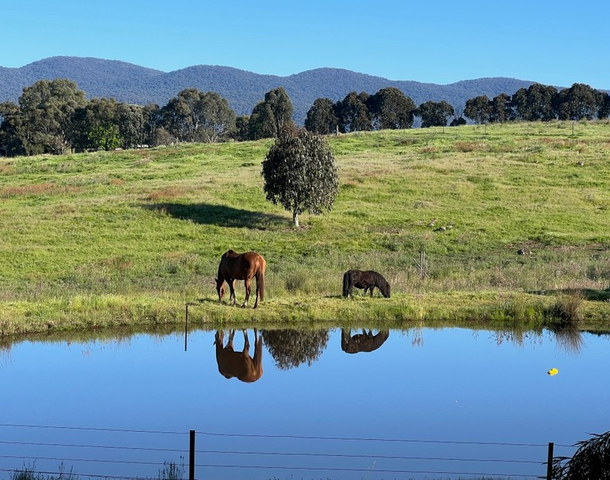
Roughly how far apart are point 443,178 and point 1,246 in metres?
29.0

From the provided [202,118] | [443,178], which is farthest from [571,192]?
[202,118]

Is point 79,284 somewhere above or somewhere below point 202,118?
below

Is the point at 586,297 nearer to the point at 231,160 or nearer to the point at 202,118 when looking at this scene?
the point at 231,160

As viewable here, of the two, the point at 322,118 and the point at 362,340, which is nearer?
the point at 362,340

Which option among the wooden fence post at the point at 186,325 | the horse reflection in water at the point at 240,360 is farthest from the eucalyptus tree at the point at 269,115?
the horse reflection in water at the point at 240,360

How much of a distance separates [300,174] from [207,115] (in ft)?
290

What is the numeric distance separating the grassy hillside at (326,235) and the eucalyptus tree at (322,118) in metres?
50.4

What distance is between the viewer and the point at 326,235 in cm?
4269

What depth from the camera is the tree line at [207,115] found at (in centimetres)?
10619

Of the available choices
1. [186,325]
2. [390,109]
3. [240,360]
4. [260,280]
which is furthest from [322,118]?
[240,360]

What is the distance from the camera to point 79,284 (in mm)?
31000

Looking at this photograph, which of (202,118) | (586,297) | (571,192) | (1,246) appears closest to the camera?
(586,297)

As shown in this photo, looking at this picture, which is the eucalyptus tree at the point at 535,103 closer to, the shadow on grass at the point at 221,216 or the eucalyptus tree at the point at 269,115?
the eucalyptus tree at the point at 269,115

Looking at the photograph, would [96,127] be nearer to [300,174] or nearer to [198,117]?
[198,117]
